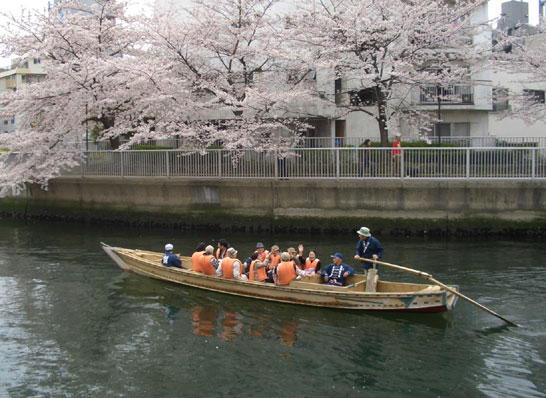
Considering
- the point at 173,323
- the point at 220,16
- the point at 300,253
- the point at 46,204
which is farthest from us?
the point at 46,204

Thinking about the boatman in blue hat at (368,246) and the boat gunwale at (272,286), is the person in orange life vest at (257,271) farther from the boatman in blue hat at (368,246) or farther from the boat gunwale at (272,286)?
A: the boatman in blue hat at (368,246)

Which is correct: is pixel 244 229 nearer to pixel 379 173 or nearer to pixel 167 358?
pixel 379 173

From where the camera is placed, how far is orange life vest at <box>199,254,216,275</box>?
1428cm

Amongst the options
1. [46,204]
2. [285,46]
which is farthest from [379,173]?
[46,204]

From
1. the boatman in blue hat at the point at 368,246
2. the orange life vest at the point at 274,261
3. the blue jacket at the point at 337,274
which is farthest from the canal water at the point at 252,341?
the boatman in blue hat at the point at 368,246

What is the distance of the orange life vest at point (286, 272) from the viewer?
13.1 meters

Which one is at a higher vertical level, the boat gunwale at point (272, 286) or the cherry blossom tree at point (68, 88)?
the cherry blossom tree at point (68, 88)

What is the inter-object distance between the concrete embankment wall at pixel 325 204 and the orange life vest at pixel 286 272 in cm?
884

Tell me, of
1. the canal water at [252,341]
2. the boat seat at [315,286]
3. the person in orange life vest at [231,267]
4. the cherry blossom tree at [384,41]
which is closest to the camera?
the canal water at [252,341]

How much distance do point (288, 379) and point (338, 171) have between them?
13.5 metres

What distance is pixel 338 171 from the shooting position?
72.2 ft

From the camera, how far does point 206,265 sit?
563 inches

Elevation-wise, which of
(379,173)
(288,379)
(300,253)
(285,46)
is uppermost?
(285,46)

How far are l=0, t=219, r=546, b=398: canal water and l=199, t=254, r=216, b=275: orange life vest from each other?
0.56m
